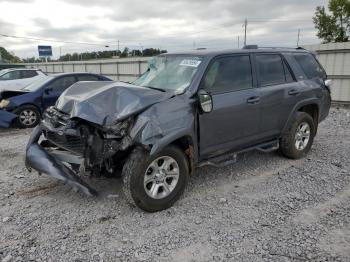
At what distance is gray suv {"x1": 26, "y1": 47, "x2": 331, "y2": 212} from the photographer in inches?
143

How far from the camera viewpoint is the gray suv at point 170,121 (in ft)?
12.0

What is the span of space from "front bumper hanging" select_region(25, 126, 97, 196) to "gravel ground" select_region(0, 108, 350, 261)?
37 centimetres

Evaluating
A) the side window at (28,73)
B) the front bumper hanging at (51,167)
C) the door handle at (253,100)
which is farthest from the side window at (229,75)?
the side window at (28,73)

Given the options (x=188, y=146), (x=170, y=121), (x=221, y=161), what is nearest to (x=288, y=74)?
(x=221, y=161)

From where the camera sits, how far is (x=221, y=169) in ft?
17.2

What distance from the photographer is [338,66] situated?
1050 cm

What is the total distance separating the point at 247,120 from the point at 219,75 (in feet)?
2.50

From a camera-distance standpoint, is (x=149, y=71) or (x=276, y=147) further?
(x=276, y=147)

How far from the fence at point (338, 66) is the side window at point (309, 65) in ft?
16.8

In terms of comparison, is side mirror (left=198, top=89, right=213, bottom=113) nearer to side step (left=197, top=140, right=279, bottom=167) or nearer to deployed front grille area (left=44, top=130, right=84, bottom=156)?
side step (left=197, top=140, right=279, bottom=167)

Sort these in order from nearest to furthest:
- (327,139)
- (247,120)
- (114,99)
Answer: (114,99) < (247,120) < (327,139)

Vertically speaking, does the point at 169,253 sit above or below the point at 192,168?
below

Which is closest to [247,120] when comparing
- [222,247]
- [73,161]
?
[222,247]

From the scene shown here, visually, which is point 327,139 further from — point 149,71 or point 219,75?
point 149,71
